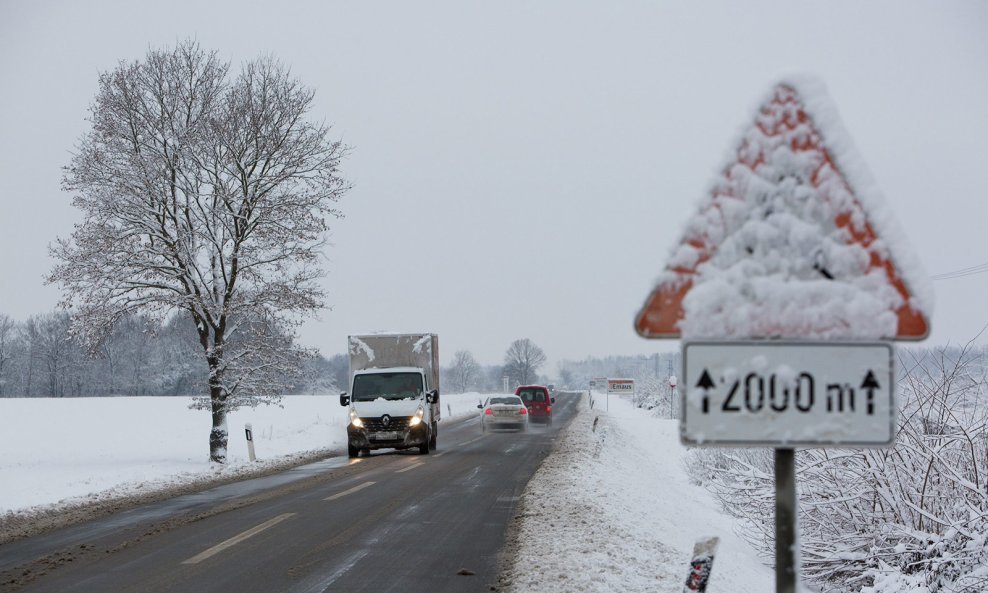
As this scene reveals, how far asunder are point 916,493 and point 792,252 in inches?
242

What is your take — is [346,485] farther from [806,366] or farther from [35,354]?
[35,354]

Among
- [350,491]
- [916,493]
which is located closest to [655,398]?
[350,491]

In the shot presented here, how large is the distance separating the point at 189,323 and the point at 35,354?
100639 millimetres

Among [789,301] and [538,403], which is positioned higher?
[789,301]

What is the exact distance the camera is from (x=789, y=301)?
268 cm

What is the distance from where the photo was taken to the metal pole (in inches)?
102

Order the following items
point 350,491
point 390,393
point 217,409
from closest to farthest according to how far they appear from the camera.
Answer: point 350,491
point 217,409
point 390,393

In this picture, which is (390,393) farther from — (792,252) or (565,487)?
(792,252)

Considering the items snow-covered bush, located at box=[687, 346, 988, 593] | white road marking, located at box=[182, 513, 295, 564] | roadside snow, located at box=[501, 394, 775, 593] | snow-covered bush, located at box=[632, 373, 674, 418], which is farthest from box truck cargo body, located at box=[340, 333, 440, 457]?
snow-covered bush, located at box=[632, 373, 674, 418]

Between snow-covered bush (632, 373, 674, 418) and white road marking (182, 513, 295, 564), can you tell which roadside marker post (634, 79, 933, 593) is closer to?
white road marking (182, 513, 295, 564)

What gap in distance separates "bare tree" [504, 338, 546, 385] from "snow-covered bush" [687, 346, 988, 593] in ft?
483

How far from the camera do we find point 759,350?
2.67m

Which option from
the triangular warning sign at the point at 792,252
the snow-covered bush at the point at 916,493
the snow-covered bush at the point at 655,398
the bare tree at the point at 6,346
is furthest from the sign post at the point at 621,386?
the bare tree at the point at 6,346

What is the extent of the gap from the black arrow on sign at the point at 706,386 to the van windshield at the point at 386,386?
19942 mm
